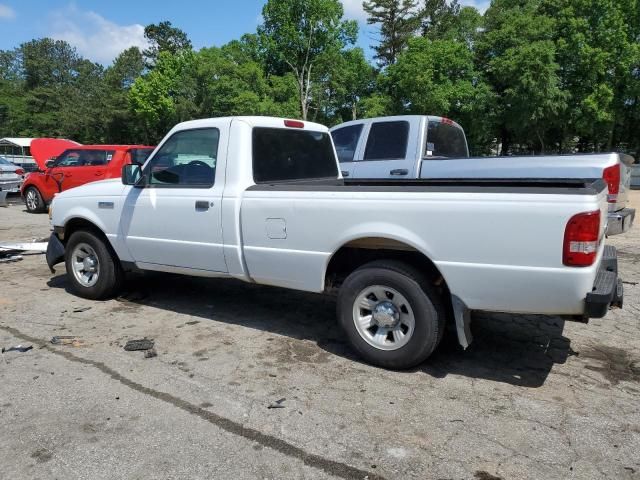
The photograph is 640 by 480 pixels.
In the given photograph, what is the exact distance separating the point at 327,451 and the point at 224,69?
40.7 m

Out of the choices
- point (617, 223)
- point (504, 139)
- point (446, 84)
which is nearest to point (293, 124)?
point (617, 223)

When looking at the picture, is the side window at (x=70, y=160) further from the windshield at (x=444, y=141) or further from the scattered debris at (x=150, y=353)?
the scattered debris at (x=150, y=353)

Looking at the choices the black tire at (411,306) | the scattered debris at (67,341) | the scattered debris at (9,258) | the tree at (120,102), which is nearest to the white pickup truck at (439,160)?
the black tire at (411,306)

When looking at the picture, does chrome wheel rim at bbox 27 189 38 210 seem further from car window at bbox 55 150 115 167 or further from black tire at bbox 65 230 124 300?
black tire at bbox 65 230 124 300

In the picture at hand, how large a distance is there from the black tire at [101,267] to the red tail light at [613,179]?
5.36 meters

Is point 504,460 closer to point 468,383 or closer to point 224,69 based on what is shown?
point 468,383

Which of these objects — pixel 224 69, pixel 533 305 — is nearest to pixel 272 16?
pixel 224 69

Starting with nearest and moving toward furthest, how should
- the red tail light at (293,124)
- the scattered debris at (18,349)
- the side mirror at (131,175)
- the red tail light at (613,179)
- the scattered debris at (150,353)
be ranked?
the scattered debris at (150,353)
the scattered debris at (18,349)
the red tail light at (293,124)
the side mirror at (131,175)
the red tail light at (613,179)

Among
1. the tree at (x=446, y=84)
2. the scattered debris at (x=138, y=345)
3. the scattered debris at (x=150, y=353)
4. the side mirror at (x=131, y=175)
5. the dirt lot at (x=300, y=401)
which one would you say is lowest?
the dirt lot at (x=300, y=401)

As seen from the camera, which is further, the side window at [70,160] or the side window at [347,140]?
the side window at [70,160]

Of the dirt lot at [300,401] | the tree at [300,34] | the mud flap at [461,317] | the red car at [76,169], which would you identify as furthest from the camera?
the tree at [300,34]

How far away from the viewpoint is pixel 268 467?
2732 millimetres

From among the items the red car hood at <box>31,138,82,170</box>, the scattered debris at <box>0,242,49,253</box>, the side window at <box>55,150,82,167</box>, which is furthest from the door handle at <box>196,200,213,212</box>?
the red car hood at <box>31,138,82,170</box>

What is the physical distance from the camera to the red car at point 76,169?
12734mm
